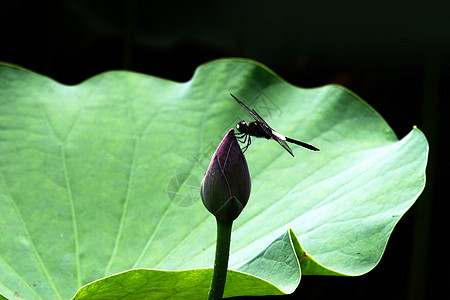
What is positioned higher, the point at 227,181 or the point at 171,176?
the point at 227,181

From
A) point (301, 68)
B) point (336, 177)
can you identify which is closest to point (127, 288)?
point (336, 177)

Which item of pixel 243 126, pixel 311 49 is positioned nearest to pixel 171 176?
pixel 243 126

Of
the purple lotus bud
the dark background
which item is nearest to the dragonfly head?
the purple lotus bud

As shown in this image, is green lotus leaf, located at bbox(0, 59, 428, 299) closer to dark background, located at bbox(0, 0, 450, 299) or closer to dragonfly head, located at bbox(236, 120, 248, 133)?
dragonfly head, located at bbox(236, 120, 248, 133)

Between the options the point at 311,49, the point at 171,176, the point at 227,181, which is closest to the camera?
the point at 227,181

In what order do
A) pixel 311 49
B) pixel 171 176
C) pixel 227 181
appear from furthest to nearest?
pixel 311 49
pixel 171 176
pixel 227 181

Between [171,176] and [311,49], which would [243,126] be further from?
[311,49]
